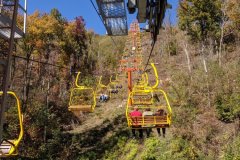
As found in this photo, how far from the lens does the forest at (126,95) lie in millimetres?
21266

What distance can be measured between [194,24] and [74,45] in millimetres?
12536

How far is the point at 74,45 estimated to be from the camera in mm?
38469

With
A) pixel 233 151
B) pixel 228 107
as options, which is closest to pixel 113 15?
pixel 233 151

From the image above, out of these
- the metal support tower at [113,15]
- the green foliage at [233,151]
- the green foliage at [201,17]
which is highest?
the green foliage at [201,17]

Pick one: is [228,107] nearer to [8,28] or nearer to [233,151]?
[233,151]

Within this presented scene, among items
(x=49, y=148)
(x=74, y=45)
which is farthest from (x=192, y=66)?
(x=49, y=148)

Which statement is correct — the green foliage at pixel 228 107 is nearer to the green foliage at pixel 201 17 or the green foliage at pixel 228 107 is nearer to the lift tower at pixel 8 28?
the green foliage at pixel 201 17

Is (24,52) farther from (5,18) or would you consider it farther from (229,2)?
(5,18)

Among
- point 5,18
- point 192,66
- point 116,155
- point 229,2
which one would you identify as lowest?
point 116,155

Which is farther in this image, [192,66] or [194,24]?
[194,24]

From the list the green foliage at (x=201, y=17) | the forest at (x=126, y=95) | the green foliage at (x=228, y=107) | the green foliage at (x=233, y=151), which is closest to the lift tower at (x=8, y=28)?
the forest at (x=126, y=95)

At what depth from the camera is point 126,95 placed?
3167 cm

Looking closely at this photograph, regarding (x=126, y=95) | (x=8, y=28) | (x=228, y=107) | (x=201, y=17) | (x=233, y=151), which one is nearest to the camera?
(x=8, y=28)

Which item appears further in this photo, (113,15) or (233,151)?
(233,151)
